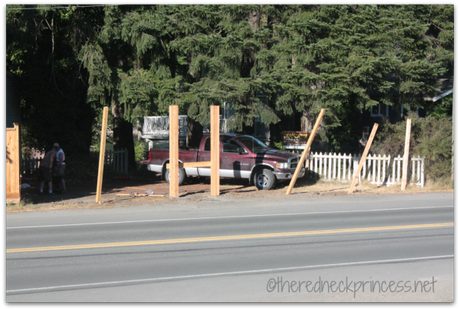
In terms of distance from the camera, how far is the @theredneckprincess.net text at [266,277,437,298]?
5.96m

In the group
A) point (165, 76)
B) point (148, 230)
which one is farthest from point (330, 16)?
point (148, 230)

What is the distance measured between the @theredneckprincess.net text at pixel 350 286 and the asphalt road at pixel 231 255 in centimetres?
1

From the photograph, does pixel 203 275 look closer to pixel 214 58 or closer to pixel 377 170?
pixel 214 58

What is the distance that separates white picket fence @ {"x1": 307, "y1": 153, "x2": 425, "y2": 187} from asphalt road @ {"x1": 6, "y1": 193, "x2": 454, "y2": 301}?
498cm

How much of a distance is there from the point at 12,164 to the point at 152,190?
5.28 meters

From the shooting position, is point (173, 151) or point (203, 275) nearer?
point (203, 275)

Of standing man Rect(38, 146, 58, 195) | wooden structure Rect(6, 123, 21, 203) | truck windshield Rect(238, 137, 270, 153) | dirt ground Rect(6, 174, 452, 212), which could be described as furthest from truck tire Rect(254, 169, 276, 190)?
wooden structure Rect(6, 123, 21, 203)

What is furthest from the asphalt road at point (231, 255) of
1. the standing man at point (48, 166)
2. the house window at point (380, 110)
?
the house window at point (380, 110)

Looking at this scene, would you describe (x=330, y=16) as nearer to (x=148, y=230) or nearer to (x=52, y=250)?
(x=148, y=230)

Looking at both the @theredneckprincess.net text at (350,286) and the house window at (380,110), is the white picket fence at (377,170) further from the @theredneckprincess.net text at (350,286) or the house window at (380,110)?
the @theredneckprincess.net text at (350,286)

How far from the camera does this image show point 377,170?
1905cm

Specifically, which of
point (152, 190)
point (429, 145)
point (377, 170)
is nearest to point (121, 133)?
point (152, 190)

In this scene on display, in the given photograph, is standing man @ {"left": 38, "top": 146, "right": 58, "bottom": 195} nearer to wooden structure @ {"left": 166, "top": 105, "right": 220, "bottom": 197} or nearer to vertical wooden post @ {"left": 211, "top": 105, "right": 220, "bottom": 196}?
wooden structure @ {"left": 166, "top": 105, "right": 220, "bottom": 197}

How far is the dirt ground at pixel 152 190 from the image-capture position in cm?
1396
